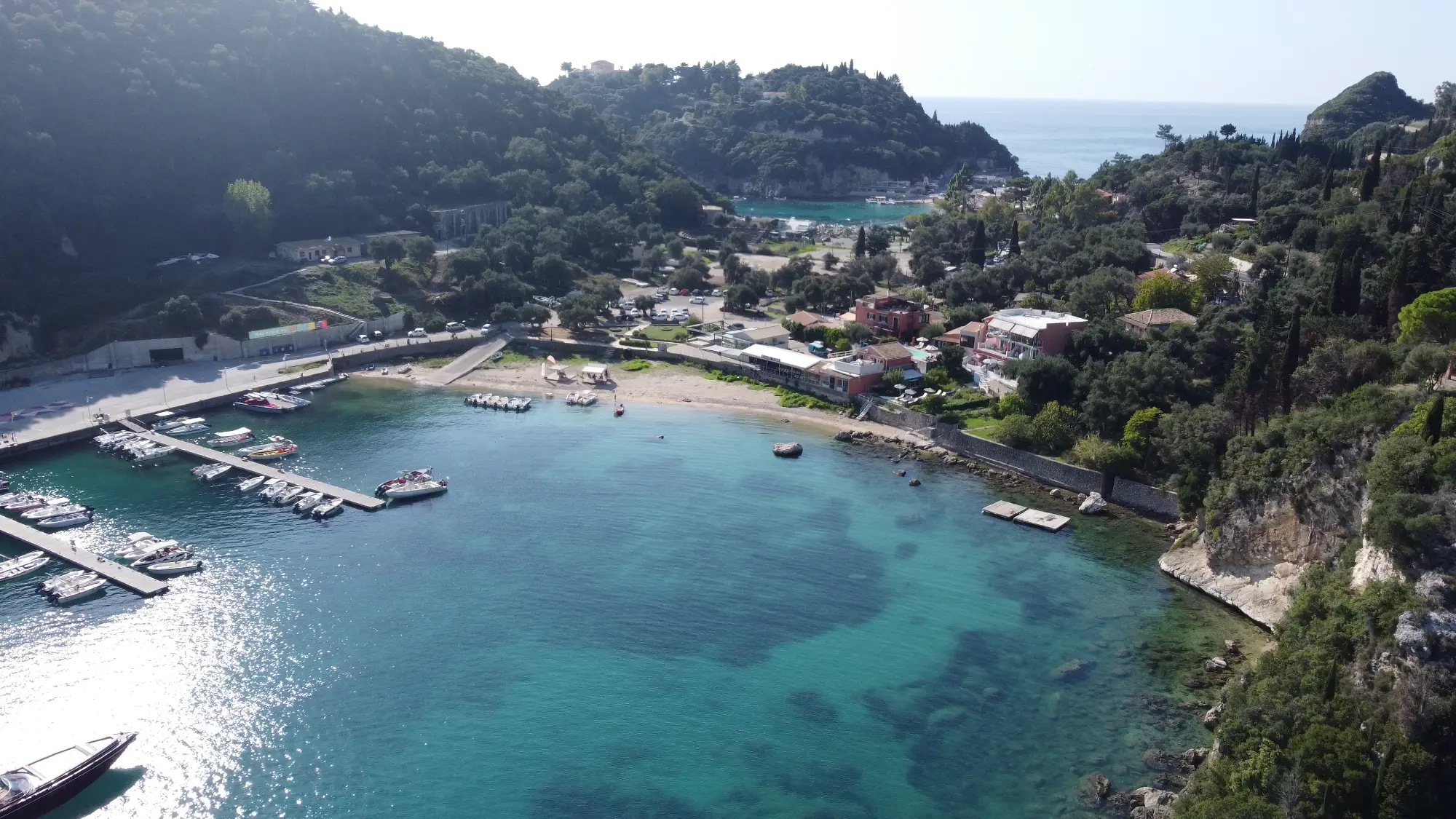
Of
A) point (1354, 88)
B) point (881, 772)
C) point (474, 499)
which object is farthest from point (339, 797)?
point (1354, 88)

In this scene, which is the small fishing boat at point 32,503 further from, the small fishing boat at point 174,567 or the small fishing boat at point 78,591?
the small fishing boat at point 174,567

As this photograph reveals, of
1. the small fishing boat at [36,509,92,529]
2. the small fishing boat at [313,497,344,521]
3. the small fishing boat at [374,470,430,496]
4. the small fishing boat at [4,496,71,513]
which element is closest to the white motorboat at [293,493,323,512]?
the small fishing boat at [313,497,344,521]

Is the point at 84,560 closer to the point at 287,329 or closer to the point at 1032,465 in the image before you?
the point at 287,329

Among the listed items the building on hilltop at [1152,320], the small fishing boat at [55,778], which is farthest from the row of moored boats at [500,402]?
the building on hilltop at [1152,320]

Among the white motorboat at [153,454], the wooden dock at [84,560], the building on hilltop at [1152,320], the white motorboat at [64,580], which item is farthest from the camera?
the building on hilltop at [1152,320]

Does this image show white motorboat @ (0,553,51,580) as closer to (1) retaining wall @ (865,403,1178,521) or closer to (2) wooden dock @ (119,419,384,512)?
(2) wooden dock @ (119,419,384,512)

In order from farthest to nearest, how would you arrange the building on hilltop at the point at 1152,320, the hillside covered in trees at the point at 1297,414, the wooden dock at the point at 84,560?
the building on hilltop at the point at 1152,320
the wooden dock at the point at 84,560
the hillside covered in trees at the point at 1297,414

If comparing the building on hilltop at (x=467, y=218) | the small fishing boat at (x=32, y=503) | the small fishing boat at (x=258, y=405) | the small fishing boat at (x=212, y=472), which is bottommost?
the small fishing boat at (x=212, y=472)
